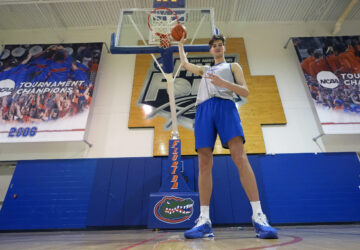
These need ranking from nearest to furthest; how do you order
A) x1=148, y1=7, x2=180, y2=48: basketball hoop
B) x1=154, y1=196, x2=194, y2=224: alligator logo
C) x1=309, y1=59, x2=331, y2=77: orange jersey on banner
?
x1=154, y1=196, x2=194, y2=224: alligator logo, x1=148, y1=7, x2=180, y2=48: basketball hoop, x1=309, y1=59, x2=331, y2=77: orange jersey on banner

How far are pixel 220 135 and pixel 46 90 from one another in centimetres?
407

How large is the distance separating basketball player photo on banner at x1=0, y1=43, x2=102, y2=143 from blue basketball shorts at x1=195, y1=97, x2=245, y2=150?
116 inches

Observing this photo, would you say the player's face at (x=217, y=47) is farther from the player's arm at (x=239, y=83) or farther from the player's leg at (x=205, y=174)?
the player's leg at (x=205, y=174)

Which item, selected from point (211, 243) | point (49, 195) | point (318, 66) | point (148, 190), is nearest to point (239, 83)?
point (211, 243)

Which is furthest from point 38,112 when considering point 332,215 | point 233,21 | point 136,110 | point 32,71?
point 332,215

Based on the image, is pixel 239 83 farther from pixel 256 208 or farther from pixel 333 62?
pixel 333 62

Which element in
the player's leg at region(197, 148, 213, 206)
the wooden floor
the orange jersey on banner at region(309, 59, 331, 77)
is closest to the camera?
the wooden floor

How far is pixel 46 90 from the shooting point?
13.5 feet

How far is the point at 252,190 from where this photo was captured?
4.13 feet

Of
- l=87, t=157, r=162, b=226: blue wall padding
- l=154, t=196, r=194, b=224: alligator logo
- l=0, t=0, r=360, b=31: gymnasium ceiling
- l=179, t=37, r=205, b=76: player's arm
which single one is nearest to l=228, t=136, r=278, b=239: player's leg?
l=179, t=37, r=205, b=76: player's arm

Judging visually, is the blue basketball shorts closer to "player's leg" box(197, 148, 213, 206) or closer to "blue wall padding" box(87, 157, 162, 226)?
"player's leg" box(197, 148, 213, 206)

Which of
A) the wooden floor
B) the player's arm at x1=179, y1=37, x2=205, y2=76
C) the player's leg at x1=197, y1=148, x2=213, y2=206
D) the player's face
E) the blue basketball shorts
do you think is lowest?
the wooden floor

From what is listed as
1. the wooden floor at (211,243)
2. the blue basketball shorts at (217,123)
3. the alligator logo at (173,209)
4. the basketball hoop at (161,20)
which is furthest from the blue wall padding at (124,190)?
the blue basketball shorts at (217,123)

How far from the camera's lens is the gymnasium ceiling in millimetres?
4680
